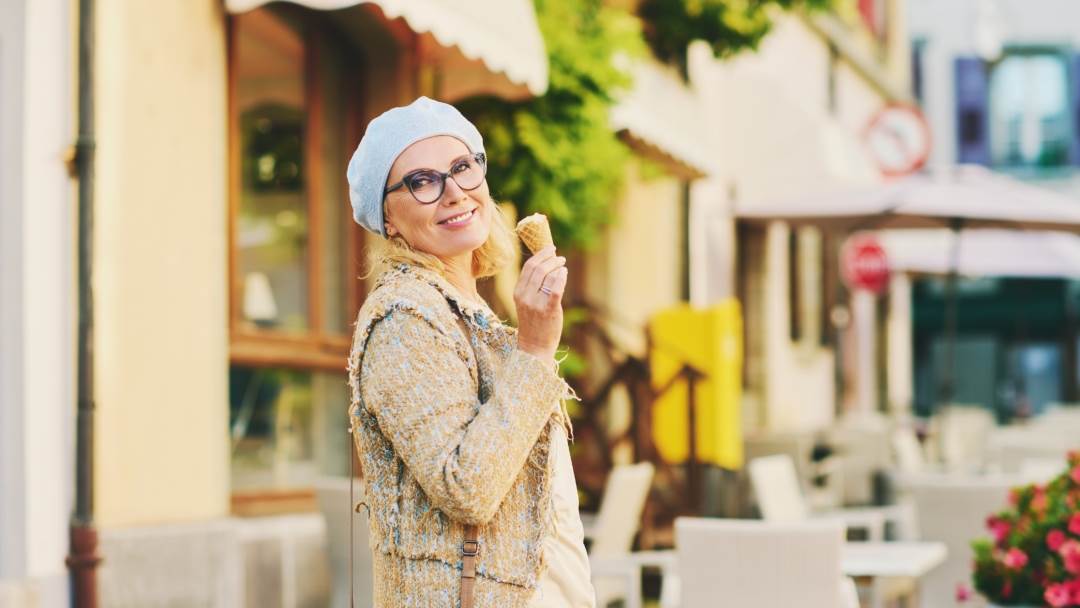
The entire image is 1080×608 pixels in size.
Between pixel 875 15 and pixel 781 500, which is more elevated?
pixel 875 15

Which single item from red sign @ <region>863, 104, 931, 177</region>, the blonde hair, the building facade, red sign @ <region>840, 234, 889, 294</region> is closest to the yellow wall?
the blonde hair

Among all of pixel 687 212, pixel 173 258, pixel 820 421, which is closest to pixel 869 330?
pixel 820 421

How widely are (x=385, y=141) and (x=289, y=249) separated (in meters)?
4.77

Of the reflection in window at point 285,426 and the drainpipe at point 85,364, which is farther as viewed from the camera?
the reflection in window at point 285,426

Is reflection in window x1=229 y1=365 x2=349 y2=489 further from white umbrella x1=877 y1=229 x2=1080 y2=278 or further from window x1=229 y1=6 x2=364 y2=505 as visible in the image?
white umbrella x1=877 y1=229 x2=1080 y2=278

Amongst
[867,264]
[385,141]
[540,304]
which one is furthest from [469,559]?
[867,264]

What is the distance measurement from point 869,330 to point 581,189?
15.4m

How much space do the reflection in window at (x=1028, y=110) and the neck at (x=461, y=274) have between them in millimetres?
37310

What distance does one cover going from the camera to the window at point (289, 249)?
652 cm

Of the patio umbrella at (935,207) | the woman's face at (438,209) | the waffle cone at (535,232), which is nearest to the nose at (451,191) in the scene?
the woman's face at (438,209)

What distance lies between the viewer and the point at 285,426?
22.8 ft

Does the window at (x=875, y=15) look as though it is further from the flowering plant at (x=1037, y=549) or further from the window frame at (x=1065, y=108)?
the flowering plant at (x=1037, y=549)

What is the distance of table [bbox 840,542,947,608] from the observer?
18.3 feet

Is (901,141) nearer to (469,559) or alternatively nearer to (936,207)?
(936,207)
